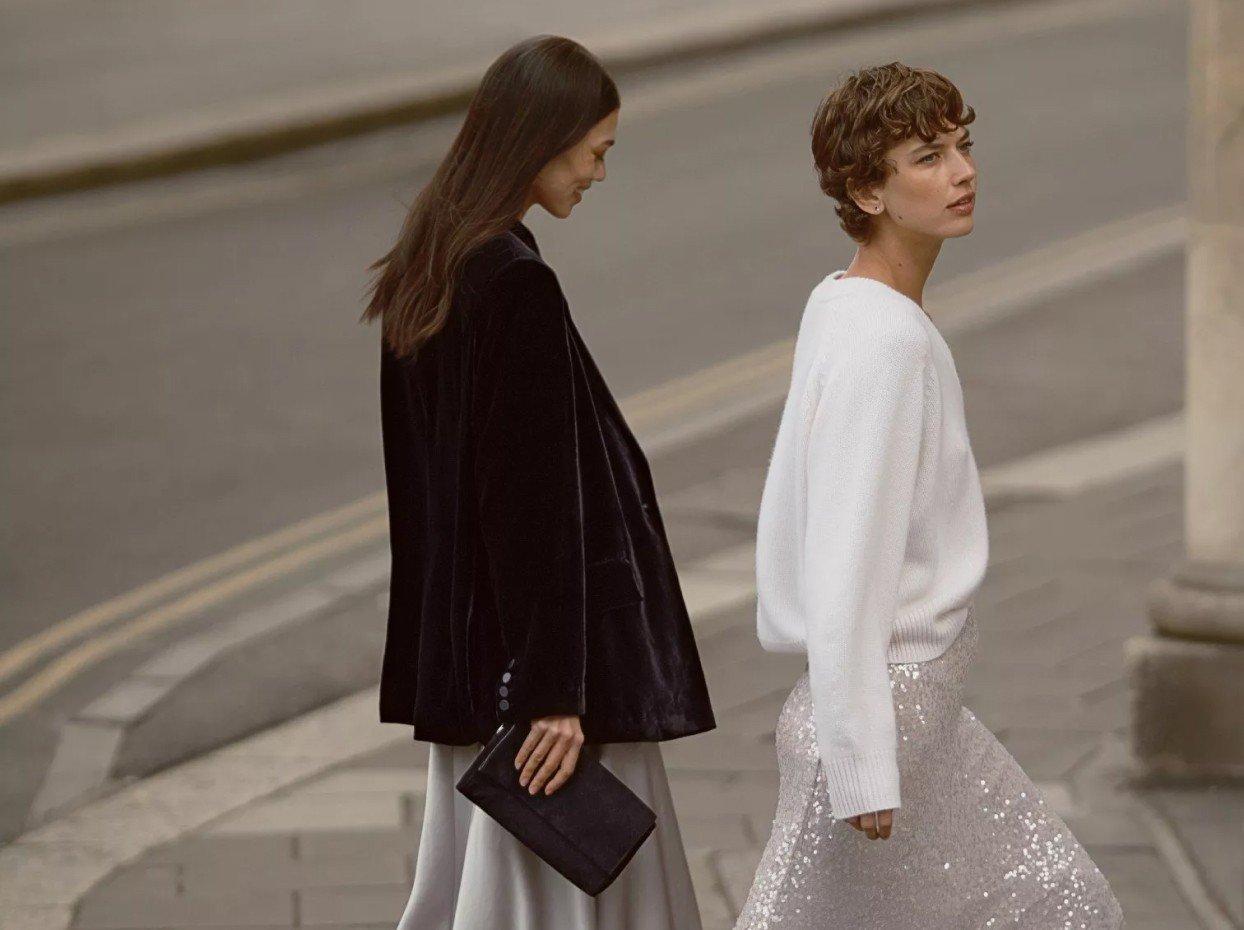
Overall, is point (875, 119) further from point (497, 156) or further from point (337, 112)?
point (337, 112)

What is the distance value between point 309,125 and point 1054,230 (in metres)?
5.98

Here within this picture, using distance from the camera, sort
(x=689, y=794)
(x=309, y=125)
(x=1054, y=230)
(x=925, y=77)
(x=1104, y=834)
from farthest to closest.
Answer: (x=309, y=125) < (x=1054, y=230) < (x=689, y=794) < (x=1104, y=834) < (x=925, y=77)

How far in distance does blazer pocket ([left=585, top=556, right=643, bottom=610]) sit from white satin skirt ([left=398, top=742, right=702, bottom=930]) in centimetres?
24

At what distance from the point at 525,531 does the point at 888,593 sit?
600mm

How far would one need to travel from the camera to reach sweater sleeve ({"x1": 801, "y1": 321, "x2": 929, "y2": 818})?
318 cm

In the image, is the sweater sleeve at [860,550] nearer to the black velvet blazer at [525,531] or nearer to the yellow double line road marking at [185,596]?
the black velvet blazer at [525,531]

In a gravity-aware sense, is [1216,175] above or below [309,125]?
above

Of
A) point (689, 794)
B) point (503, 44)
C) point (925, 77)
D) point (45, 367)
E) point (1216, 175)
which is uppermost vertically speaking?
point (925, 77)

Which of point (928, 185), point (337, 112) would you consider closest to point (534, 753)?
point (928, 185)

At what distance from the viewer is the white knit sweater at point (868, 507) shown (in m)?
3.18

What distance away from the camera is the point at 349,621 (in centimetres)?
754

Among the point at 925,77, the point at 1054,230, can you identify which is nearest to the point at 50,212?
the point at 1054,230

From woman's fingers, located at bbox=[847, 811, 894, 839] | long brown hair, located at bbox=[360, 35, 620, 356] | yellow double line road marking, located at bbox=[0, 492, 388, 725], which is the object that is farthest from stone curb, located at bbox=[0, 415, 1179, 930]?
woman's fingers, located at bbox=[847, 811, 894, 839]

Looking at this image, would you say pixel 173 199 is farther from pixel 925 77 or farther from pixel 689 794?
pixel 925 77
